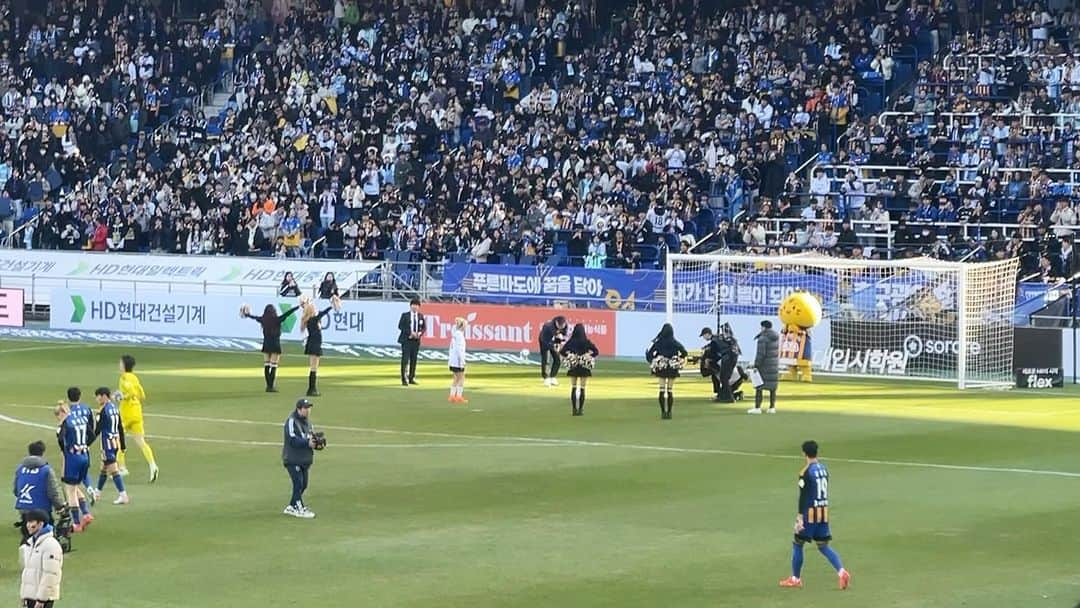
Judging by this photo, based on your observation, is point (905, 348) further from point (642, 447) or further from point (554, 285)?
point (642, 447)

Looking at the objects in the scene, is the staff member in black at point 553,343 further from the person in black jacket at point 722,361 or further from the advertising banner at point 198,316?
the advertising banner at point 198,316

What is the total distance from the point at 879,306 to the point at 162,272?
2359 cm

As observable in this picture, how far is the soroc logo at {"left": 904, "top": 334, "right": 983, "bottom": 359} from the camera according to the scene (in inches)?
1745

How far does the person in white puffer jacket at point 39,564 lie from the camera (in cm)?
1652

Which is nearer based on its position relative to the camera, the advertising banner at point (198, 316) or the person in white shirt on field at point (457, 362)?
the person in white shirt on field at point (457, 362)

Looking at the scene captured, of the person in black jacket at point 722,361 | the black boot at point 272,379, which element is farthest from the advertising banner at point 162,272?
the person in black jacket at point 722,361

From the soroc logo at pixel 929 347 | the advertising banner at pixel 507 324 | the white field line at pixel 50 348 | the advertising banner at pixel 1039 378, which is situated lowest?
the advertising banner at pixel 1039 378

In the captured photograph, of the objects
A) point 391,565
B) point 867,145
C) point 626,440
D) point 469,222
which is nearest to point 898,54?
point 867,145

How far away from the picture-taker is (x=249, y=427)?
3547 centimetres

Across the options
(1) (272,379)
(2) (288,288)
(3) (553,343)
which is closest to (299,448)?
(1) (272,379)

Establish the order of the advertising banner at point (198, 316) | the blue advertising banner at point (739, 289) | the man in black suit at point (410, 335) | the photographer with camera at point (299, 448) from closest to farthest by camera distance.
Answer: the photographer with camera at point (299, 448) → the man in black suit at point (410, 335) → the blue advertising banner at point (739, 289) → the advertising banner at point (198, 316)

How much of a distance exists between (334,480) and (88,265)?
33.6m

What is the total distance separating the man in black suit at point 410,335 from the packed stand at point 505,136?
37.5ft

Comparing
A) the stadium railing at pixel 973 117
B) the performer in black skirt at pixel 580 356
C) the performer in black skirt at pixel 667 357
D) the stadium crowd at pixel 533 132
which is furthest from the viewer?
the stadium crowd at pixel 533 132
